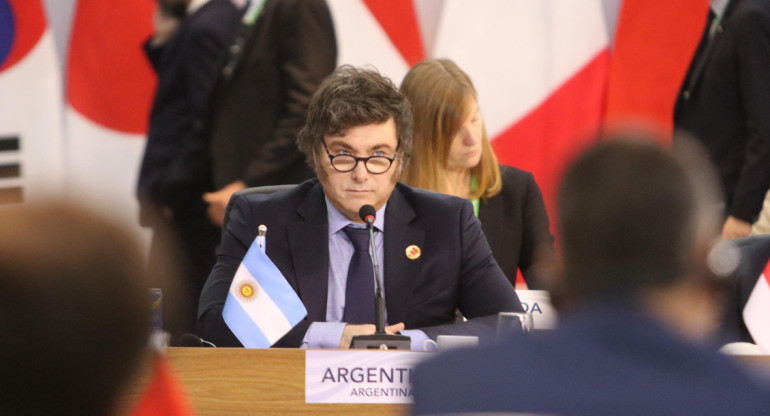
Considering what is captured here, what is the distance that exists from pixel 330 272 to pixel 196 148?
1.82 metres

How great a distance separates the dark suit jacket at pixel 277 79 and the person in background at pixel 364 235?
1236mm

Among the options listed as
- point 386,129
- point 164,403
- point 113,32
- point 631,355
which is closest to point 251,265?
point 386,129

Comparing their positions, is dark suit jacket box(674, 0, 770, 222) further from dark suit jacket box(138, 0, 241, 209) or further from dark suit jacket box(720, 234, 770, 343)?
dark suit jacket box(138, 0, 241, 209)

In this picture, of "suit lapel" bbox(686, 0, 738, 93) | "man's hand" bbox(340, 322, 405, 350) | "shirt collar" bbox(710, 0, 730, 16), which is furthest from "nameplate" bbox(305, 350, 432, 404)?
"shirt collar" bbox(710, 0, 730, 16)

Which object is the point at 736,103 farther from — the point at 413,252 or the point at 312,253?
the point at 312,253

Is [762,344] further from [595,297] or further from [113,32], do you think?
[113,32]

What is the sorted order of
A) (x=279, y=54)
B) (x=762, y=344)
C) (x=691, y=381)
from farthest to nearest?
1. (x=279, y=54)
2. (x=762, y=344)
3. (x=691, y=381)

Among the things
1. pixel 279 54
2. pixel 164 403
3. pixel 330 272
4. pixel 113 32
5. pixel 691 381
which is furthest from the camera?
pixel 113 32

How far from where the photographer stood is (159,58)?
4.57m

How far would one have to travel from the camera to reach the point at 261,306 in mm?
2631

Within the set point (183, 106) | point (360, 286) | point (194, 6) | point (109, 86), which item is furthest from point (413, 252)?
point (109, 86)

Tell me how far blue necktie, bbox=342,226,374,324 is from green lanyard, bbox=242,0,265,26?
68.0 inches

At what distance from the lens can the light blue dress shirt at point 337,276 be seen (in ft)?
8.58

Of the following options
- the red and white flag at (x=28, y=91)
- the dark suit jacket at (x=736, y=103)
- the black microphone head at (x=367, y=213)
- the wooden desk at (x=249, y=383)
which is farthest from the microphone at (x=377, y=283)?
the dark suit jacket at (x=736, y=103)
